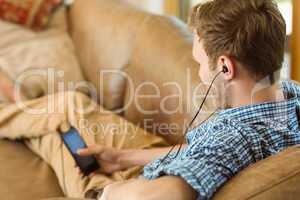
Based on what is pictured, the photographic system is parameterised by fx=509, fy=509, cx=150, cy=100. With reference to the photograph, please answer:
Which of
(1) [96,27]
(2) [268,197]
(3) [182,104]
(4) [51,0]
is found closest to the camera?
(2) [268,197]

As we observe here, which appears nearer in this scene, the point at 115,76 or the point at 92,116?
the point at 92,116

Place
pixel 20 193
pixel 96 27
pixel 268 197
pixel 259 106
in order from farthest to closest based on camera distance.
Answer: pixel 96 27, pixel 20 193, pixel 259 106, pixel 268 197

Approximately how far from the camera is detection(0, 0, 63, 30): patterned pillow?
2537 millimetres

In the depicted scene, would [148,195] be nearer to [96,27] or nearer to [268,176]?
[268,176]

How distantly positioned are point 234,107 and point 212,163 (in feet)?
0.68

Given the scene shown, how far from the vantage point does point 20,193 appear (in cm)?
171

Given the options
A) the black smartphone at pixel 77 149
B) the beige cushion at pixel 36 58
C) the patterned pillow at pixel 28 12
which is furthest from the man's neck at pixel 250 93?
the patterned pillow at pixel 28 12

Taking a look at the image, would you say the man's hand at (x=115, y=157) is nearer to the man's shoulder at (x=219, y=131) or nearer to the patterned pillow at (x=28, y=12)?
the man's shoulder at (x=219, y=131)

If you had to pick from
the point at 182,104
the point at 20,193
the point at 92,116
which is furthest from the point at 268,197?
the point at 92,116

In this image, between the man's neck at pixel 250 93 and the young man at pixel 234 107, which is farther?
the man's neck at pixel 250 93

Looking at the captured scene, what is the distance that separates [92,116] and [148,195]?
3.38ft

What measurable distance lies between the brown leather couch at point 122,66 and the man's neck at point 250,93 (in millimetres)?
293

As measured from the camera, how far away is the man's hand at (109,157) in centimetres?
175

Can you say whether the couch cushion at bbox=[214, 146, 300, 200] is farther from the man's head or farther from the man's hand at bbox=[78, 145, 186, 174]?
the man's hand at bbox=[78, 145, 186, 174]
